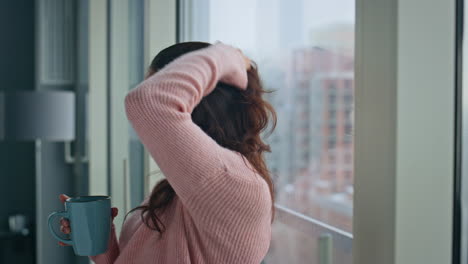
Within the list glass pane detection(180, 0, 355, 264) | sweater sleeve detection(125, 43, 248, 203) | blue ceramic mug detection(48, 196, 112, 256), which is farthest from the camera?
glass pane detection(180, 0, 355, 264)

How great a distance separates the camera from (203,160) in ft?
2.09

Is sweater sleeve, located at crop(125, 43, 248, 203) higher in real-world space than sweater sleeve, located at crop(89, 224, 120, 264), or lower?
higher

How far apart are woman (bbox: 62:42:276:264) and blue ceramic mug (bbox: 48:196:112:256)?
1.5 inches

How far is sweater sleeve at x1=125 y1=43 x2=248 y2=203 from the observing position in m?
0.64

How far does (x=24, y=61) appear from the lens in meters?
3.31

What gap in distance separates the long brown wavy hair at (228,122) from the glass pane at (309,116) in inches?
6.6

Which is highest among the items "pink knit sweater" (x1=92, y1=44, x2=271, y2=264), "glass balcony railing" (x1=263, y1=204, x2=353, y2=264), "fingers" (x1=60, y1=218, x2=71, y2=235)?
"pink knit sweater" (x1=92, y1=44, x2=271, y2=264)

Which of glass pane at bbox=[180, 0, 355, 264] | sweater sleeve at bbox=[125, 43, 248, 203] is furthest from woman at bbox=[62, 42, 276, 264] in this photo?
glass pane at bbox=[180, 0, 355, 264]

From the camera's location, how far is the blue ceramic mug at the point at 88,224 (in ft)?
2.51

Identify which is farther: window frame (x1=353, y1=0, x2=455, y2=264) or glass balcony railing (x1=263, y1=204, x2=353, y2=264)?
glass balcony railing (x1=263, y1=204, x2=353, y2=264)

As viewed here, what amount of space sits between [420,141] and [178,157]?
1.18 feet

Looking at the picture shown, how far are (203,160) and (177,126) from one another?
60 millimetres

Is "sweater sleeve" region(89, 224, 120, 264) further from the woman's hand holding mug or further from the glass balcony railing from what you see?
the glass balcony railing

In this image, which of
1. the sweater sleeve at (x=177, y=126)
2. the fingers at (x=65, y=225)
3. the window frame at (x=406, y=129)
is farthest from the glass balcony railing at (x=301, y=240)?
the fingers at (x=65, y=225)
